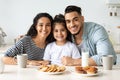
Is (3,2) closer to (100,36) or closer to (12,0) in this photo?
(12,0)

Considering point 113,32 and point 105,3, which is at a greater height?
point 105,3

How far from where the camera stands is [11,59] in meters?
2.12

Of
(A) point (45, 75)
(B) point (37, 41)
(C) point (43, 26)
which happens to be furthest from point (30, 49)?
(A) point (45, 75)

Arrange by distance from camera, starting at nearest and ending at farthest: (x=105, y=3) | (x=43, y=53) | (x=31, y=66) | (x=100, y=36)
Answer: (x=31, y=66) → (x=100, y=36) → (x=43, y=53) → (x=105, y=3)

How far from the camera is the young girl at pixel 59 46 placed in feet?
7.42

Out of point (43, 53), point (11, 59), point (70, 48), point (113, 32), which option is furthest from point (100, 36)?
point (113, 32)

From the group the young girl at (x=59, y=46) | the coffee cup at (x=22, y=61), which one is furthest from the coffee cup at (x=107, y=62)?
the coffee cup at (x=22, y=61)

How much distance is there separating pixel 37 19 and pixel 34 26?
8 cm

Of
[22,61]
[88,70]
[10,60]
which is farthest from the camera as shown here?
[10,60]

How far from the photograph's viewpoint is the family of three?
225 centimetres

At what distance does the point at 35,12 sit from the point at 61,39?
1.54 metres

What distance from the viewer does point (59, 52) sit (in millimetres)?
2301

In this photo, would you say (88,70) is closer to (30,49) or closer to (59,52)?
(59,52)

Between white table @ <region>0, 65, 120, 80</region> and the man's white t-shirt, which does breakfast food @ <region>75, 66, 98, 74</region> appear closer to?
white table @ <region>0, 65, 120, 80</region>
